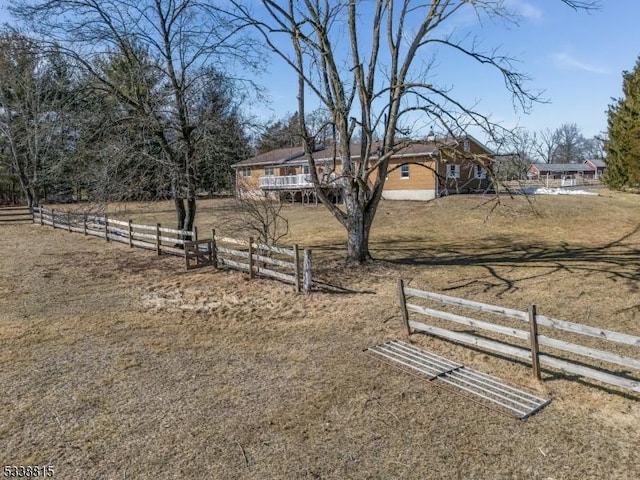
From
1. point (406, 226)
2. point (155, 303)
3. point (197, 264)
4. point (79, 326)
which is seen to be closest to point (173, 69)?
point (197, 264)

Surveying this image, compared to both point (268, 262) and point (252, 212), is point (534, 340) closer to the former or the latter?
point (268, 262)

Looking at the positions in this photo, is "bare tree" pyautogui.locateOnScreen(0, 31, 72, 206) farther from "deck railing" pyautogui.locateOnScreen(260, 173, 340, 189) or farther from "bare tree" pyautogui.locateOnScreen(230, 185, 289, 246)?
"deck railing" pyautogui.locateOnScreen(260, 173, 340, 189)

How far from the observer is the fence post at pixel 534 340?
5.52m

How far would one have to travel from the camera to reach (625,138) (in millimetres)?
31578

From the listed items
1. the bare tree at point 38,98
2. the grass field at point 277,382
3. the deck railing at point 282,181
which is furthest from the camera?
the deck railing at point 282,181

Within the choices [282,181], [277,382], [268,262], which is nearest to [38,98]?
[282,181]

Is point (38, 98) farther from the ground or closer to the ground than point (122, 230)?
farther from the ground

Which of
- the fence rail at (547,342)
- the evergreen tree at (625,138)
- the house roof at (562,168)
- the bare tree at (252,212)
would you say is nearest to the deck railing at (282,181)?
the bare tree at (252,212)

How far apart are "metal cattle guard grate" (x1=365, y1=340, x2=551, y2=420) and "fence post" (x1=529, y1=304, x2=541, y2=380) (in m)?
0.51

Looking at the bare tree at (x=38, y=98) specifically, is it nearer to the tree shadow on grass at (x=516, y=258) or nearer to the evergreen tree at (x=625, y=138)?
the tree shadow on grass at (x=516, y=258)

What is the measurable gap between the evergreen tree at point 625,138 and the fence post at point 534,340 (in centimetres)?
2994

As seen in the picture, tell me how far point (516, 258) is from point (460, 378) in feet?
31.8

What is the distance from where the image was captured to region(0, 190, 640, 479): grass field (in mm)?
4164

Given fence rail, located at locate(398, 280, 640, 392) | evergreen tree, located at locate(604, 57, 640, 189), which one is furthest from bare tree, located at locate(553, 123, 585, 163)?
fence rail, located at locate(398, 280, 640, 392)
